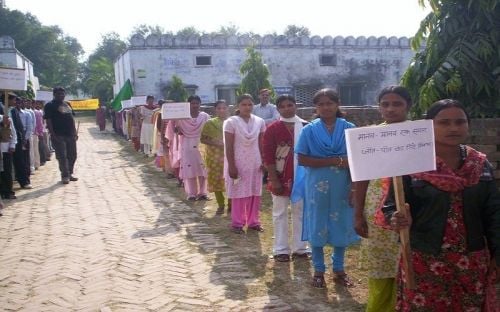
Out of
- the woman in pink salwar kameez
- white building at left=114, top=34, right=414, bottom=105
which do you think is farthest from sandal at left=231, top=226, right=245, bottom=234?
white building at left=114, top=34, right=414, bottom=105

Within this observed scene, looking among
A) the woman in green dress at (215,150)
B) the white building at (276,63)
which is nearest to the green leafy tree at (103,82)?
the white building at (276,63)

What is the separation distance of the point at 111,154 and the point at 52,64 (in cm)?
3831

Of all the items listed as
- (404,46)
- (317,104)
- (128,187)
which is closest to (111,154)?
(128,187)

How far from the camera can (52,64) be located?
165 feet

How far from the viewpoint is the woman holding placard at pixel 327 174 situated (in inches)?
160

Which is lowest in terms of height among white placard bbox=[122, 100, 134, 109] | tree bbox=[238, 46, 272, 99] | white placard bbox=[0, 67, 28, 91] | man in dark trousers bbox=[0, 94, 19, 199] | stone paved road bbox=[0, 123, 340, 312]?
stone paved road bbox=[0, 123, 340, 312]

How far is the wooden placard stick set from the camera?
7.72 ft

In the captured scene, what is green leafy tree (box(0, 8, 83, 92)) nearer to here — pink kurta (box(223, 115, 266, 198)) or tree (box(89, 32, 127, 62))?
tree (box(89, 32, 127, 62))

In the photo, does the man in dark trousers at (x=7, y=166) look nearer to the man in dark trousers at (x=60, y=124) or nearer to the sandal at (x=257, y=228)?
the man in dark trousers at (x=60, y=124)

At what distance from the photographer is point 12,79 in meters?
7.15

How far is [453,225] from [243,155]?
3.62 m

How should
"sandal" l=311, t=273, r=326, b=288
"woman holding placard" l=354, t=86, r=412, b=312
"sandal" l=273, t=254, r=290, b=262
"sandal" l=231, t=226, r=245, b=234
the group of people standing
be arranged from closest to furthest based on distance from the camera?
"woman holding placard" l=354, t=86, r=412, b=312
"sandal" l=311, t=273, r=326, b=288
"sandal" l=273, t=254, r=290, b=262
"sandal" l=231, t=226, r=245, b=234
the group of people standing

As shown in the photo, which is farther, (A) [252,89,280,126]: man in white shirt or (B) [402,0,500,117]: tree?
(A) [252,89,280,126]: man in white shirt

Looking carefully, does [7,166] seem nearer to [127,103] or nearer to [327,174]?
[327,174]
